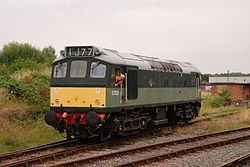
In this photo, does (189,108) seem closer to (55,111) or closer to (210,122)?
(210,122)

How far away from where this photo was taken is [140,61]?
1745cm

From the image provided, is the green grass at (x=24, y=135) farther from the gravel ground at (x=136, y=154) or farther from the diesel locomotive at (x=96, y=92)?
the gravel ground at (x=136, y=154)

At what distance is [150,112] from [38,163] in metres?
8.02

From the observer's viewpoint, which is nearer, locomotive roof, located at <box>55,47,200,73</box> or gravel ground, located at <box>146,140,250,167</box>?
gravel ground, located at <box>146,140,250,167</box>

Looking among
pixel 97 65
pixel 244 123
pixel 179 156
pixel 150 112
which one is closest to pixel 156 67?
pixel 150 112

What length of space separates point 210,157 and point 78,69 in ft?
17.9

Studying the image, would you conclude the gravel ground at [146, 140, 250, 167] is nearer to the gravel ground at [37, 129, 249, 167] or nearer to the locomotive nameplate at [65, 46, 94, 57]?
the gravel ground at [37, 129, 249, 167]

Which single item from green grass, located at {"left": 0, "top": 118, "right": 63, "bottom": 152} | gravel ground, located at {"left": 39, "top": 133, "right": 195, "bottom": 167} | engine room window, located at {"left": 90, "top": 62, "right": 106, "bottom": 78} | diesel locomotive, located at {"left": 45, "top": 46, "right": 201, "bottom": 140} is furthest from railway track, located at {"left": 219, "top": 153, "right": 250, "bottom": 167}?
green grass, located at {"left": 0, "top": 118, "right": 63, "bottom": 152}

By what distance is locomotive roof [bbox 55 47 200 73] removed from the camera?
1497 cm

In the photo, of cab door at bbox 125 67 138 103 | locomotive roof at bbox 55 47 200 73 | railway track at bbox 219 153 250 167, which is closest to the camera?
railway track at bbox 219 153 250 167

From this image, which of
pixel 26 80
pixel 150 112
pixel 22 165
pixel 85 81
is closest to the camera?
pixel 22 165

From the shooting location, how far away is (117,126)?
14867mm

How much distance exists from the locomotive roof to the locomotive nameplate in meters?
0.23

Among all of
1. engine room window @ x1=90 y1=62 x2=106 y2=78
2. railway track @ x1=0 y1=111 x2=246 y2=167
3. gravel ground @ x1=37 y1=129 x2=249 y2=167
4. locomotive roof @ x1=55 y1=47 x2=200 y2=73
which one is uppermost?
locomotive roof @ x1=55 y1=47 x2=200 y2=73
